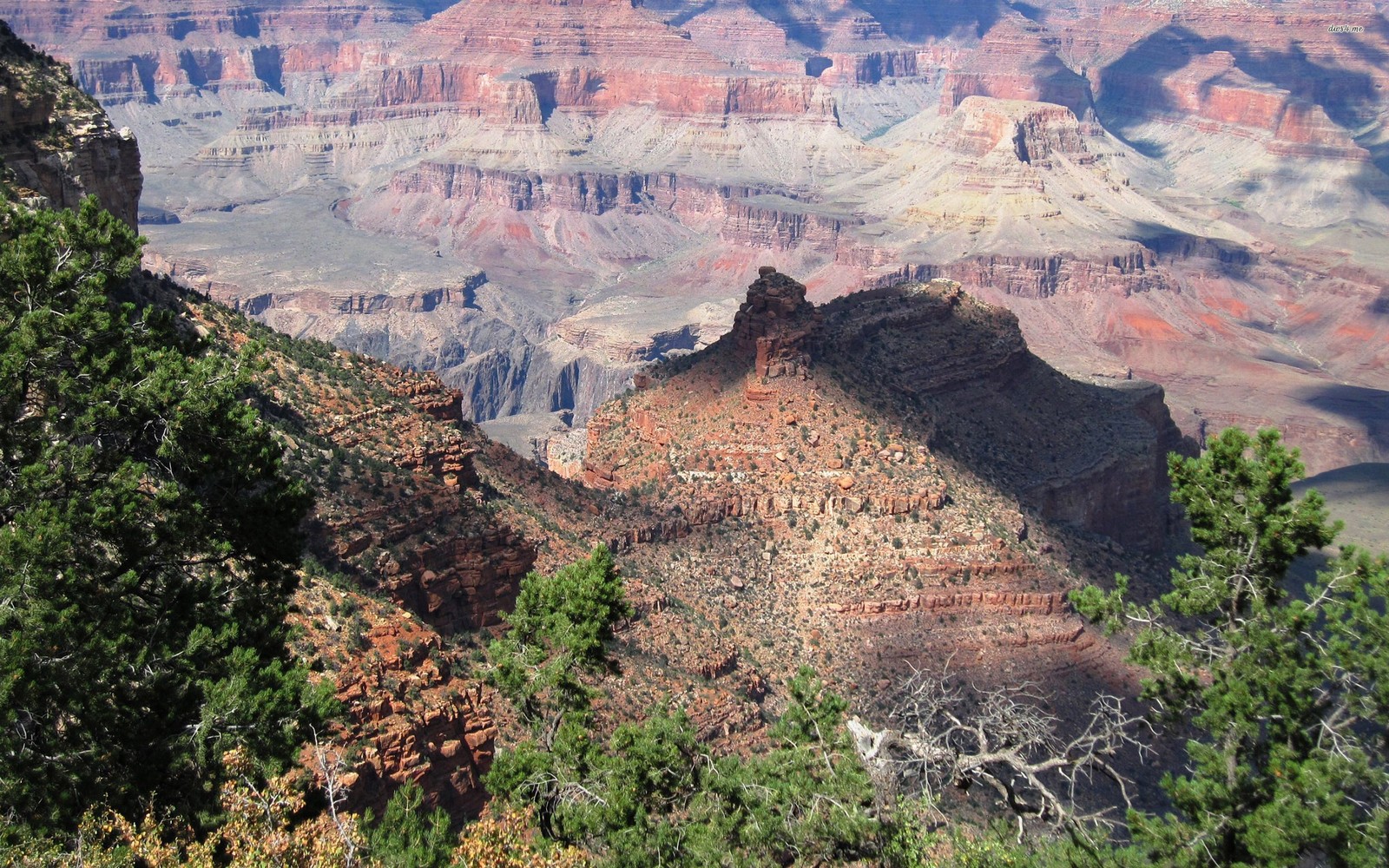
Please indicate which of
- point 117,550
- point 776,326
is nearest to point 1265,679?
point 117,550

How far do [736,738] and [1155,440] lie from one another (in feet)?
151

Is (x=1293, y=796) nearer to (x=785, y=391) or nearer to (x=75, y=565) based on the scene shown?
(x=75, y=565)

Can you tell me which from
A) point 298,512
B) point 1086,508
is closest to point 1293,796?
point 298,512

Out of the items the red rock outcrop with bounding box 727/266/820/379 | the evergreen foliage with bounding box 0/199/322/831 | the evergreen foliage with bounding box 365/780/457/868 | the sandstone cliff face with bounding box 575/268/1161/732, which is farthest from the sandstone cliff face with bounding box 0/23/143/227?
the red rock outcrop with bounding box 727/266/820/379

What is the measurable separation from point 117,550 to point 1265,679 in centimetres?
2014

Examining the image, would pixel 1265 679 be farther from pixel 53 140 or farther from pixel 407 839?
pixel 53 140

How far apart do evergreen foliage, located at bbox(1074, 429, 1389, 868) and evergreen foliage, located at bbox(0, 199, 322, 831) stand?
621 inches

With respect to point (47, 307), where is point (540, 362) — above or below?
below

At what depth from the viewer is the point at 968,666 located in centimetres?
5162

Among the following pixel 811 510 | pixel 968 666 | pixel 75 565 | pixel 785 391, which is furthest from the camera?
pixel 785 391

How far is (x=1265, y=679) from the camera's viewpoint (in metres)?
25.0

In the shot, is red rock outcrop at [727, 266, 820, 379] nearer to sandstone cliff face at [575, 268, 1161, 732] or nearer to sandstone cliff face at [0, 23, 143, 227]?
sandstone cliff face at [575, 268, 1161, 732]

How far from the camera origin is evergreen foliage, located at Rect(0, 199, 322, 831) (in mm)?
21828

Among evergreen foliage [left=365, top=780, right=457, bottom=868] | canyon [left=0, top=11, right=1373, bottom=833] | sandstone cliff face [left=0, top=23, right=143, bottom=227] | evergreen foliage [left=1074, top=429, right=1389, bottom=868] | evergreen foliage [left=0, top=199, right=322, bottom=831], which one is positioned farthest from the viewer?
sandstone cliff face [left=0, top=23, right=143, bottom=227]
